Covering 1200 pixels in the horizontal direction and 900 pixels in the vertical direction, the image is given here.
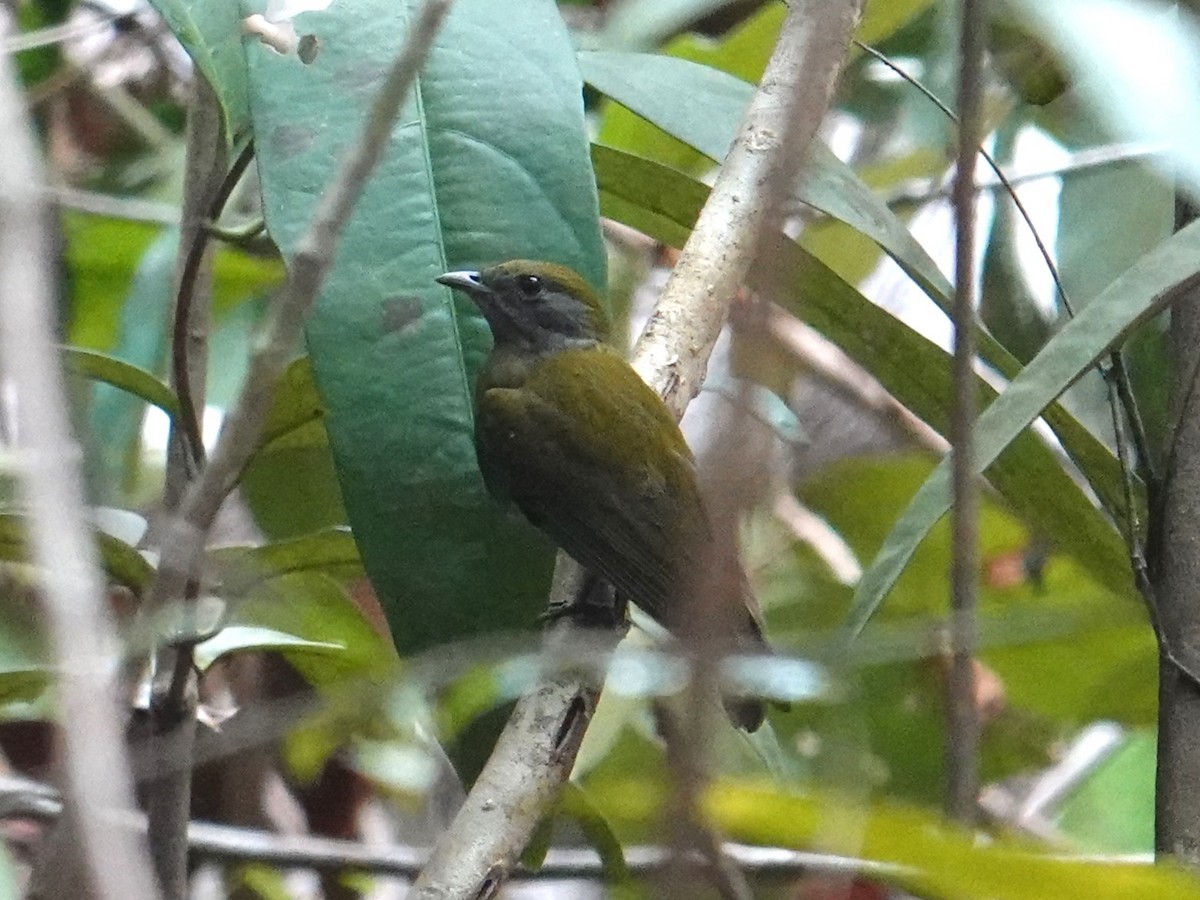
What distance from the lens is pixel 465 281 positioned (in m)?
1.75

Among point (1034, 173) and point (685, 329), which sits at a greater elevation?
point (1034, 173)

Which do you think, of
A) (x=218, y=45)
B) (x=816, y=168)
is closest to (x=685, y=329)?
(x=816, y=168)

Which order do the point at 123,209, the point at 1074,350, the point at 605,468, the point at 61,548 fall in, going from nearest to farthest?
the point at 61,548, the point at 1074,350, the point at 605,468, the point at 123,209

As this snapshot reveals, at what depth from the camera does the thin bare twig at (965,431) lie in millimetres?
647

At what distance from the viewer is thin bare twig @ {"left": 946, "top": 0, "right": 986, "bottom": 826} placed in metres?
0.65

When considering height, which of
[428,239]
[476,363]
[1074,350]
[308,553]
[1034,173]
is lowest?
[308,553]

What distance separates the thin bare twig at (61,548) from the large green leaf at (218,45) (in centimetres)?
104

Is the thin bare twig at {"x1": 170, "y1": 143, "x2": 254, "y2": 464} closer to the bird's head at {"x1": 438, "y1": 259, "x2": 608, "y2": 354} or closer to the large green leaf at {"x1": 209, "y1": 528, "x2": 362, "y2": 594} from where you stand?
the large green leaf at {"x1": 209, "y1": 528, "x2": 362, "y2": 594}

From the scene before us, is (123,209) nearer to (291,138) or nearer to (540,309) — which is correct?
(540,309)

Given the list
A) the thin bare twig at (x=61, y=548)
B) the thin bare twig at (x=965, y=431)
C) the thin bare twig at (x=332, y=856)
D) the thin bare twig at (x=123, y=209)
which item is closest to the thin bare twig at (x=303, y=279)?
the thin bare twig at (x=61, y=548)

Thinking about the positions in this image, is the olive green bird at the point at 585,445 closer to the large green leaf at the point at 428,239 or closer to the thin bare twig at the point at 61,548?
the large green leaf at the point at 428,239

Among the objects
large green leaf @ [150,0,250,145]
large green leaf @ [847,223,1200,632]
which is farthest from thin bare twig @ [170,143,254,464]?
large green leaf @ [847,223,1200,632]

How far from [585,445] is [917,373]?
0.58 m

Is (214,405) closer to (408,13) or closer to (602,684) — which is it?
(408,13)
